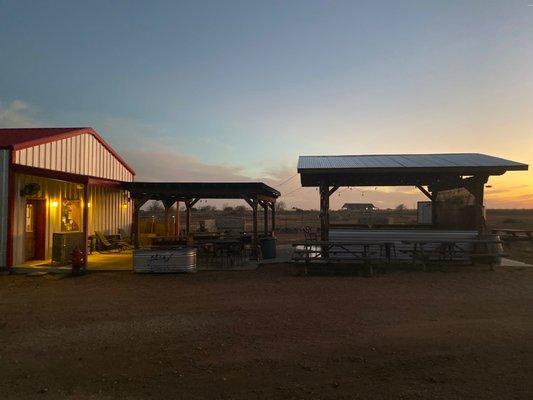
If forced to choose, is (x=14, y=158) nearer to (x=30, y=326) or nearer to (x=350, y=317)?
(x=30, y=326)

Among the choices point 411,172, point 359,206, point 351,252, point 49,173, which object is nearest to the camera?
point 49,173

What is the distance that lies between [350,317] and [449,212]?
412 inches

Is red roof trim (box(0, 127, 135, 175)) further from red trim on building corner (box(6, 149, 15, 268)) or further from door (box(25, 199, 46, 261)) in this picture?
door (box(25, 199, 46, 261))

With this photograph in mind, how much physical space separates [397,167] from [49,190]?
38.7 feet

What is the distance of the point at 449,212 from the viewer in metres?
15.5

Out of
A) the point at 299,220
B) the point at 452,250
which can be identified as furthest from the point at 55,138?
the point at 299,220

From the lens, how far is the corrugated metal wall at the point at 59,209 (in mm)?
12328

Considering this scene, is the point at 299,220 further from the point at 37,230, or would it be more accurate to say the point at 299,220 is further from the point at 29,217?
the point at 29,217

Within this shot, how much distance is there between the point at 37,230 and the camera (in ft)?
45.0

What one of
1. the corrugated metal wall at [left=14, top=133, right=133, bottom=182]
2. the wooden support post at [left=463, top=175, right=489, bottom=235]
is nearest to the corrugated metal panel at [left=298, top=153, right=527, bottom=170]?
the wooden support post at [left=463, top=175, right=489, bottom=235]

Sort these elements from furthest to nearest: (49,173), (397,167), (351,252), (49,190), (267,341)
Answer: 1. (49,190)
2. (397,167)
3. (351,252)
4. (49,173)
5. (267,341)

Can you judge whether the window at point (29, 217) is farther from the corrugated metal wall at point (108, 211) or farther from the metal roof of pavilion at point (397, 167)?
the metal roof of pavilion at point (397, 167)

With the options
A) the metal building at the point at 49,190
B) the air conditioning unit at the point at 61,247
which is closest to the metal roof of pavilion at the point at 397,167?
the metal building at the point at 49,190

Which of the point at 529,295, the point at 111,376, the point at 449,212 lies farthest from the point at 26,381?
the point at 449,212
